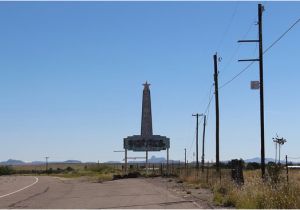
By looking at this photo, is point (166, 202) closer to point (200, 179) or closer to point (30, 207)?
point (30, 207)

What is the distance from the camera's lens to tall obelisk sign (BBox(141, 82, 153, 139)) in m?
67.1

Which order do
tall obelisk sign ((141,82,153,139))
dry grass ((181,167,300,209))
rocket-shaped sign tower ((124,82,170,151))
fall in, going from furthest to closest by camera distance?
1. rocket-shaped sign tower ((124,82,170,151))
2. tall obelisk sign ((141,82,153,139))
3. dry grass ((181,167,300,209))

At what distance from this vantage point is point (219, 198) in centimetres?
2275

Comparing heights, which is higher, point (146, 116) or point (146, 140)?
point (146, 116)

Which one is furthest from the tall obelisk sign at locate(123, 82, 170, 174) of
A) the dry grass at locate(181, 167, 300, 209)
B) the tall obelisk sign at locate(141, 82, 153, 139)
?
the dry grass at locate(181, 167, 300, 209)

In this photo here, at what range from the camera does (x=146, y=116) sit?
221 ft

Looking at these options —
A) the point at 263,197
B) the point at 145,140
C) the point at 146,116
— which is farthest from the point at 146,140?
→ the point at 263,197

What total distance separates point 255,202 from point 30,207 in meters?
8.07

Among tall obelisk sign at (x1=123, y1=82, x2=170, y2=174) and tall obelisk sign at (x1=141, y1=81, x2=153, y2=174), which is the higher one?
tall obelisk sign at (x1=141, y1=81, x2=153, y2=174)

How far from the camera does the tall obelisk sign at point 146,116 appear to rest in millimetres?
67062

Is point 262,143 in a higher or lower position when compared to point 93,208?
higher

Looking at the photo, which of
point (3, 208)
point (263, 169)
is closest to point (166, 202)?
point (3, 208)

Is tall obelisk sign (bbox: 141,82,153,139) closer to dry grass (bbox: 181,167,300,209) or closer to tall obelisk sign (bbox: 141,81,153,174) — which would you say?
tall obelisk sign (bbox: 141,81,153,174)

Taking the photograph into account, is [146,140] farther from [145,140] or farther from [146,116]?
[146,116]
